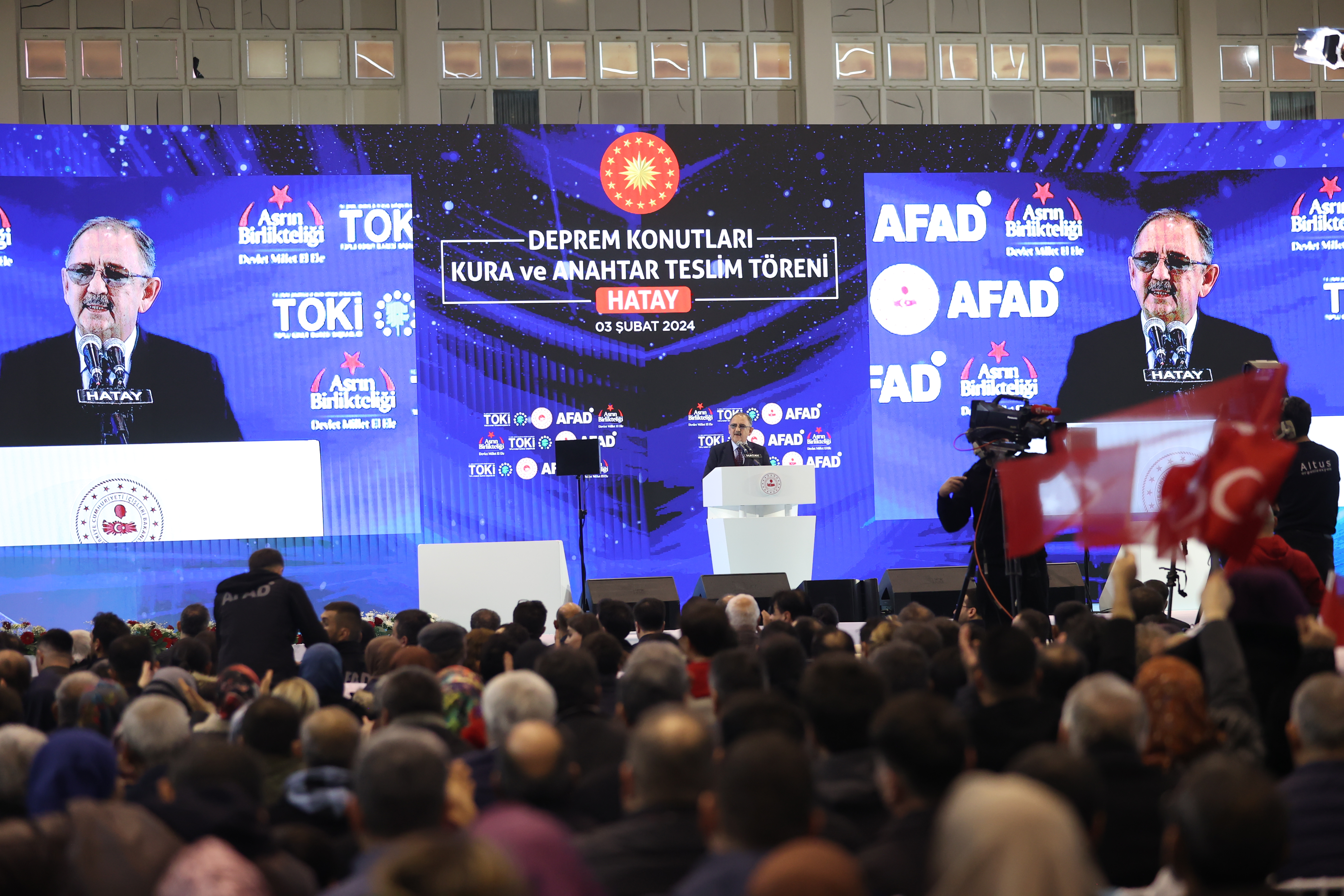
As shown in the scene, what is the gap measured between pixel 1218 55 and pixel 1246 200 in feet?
10.1

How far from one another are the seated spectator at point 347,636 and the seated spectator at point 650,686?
2.78 m

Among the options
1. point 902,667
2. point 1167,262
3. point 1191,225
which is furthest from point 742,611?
point 1191,225

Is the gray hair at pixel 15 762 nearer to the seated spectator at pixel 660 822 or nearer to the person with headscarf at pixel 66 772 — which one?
the person with headscarf at pixel 66 772

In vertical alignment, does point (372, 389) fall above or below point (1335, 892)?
above

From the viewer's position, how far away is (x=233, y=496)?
11.5 m

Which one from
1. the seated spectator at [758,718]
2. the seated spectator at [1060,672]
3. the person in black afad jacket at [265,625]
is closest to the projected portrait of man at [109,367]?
the person in black afad jacket at [265,625]

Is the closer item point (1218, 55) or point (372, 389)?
point (372, 389)

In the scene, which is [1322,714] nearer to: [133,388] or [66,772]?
[66,772]

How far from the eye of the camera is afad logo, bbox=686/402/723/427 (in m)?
12.0

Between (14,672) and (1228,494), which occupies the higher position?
(1228,494)

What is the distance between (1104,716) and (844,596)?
270 inches

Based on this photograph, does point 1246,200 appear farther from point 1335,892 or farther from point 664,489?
point 1335,892

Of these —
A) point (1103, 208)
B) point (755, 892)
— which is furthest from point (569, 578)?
point (755, 892)

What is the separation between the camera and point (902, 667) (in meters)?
4.06
